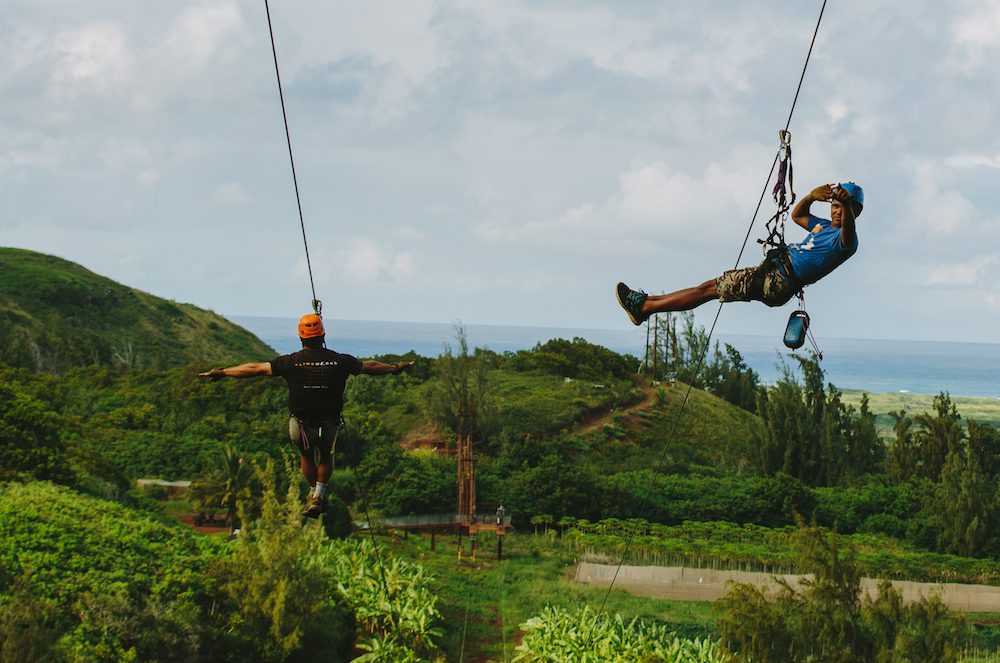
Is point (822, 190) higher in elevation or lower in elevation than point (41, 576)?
higher

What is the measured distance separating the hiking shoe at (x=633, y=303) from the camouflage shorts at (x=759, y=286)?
2.12 feet

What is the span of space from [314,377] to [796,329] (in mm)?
3662

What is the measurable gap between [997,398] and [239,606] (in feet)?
650

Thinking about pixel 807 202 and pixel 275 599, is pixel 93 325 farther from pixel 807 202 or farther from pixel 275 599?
pixel 807 202

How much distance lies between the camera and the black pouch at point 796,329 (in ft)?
24.5

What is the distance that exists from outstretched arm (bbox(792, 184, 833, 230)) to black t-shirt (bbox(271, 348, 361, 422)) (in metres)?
3.39

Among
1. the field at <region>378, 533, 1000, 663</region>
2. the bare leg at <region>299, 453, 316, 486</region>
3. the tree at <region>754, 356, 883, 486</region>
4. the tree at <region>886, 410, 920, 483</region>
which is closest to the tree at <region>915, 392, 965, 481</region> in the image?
the tree at <region>886, 410, 920, 483</region>

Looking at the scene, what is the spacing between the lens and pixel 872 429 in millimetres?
44688

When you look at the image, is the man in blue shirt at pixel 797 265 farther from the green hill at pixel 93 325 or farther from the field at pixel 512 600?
the green hill at pixel 93 325

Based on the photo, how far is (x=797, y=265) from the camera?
7.02 meters

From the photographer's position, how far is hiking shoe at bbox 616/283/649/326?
7.70 m

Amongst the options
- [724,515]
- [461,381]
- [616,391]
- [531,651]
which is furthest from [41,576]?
[616,391]

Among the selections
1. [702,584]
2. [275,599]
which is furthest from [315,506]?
[702,584]

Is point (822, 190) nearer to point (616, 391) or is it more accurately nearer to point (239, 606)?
point (239, 606)
